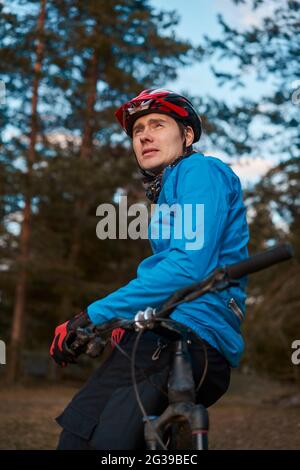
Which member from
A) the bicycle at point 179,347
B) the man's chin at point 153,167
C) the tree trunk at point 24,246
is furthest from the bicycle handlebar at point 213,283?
the tree trunk at point 24,246

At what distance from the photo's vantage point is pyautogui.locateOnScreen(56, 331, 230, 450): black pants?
2658 millimetres

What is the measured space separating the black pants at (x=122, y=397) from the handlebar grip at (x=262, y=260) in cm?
46

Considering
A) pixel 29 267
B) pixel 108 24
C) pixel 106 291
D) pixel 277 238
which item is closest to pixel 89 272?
pixel 106 291

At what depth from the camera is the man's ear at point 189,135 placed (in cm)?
346

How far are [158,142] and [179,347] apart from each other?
3.66ft

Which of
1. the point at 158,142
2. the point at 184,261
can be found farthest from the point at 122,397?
the point at 158,142

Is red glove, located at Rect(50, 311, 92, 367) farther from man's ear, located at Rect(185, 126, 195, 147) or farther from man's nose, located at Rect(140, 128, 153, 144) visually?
man's ear, located at Rect(185, 126, 195, 147)

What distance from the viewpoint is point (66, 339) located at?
270 centimetres

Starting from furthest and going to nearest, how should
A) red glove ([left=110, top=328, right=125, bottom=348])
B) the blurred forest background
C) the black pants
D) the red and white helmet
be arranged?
the blurred forest background, the red and white helmet, red glove ([left=110, top=328, right=125, bottom=348]), the black pants

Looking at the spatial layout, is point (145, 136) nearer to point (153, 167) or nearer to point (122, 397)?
point (153, 167)

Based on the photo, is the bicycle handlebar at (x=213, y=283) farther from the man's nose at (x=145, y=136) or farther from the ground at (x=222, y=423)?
the ground at (x=222, y=423)

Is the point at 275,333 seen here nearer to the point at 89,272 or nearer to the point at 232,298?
the point at 232,298

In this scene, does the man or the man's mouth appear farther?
the man's mouth

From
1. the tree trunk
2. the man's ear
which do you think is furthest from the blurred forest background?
the man's ear
